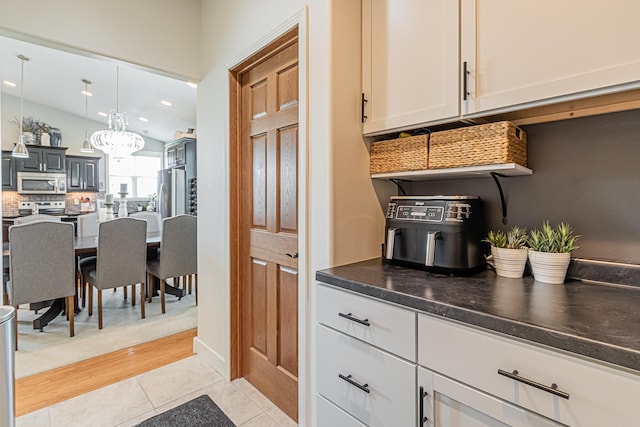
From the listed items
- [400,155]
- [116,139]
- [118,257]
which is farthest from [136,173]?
[400,155]

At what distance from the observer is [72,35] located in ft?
6.16

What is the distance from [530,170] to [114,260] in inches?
137

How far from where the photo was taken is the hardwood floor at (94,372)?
1.96 m

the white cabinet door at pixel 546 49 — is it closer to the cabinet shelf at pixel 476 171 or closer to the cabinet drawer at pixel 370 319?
the cabinet shelf at pixel 476 171

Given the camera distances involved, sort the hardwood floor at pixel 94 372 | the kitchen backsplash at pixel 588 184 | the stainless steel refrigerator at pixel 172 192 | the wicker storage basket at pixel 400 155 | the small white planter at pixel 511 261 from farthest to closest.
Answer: the stainless steel refrigerator at pixel 172 192 < the hardwood floor at pixel 94 372 < the wicker storage basket at pixel 400 155 < the small white planter at pixel 511 261 < the kitchen backsplash at pixel 588 184

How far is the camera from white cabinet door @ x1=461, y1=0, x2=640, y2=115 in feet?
2.97

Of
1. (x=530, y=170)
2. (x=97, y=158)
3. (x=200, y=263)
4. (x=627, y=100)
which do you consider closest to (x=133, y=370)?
(x=200, y=263)

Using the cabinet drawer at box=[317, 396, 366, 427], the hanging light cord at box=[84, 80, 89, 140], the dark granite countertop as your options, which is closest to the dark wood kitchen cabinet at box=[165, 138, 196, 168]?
the hanging light cord at box=[84, 80, 89, 140]

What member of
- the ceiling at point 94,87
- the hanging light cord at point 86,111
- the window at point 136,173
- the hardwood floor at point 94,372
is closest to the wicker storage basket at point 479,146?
the hardwood floor at point 94,372

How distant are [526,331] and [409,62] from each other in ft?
3.65

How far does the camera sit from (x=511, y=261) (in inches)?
47.9

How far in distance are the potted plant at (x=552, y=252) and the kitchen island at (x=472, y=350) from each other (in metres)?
0.05

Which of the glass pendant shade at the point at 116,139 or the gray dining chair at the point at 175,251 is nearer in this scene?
the gray dining chair at the point at 175,251

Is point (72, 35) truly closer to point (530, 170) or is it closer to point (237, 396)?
point (237, 396)
